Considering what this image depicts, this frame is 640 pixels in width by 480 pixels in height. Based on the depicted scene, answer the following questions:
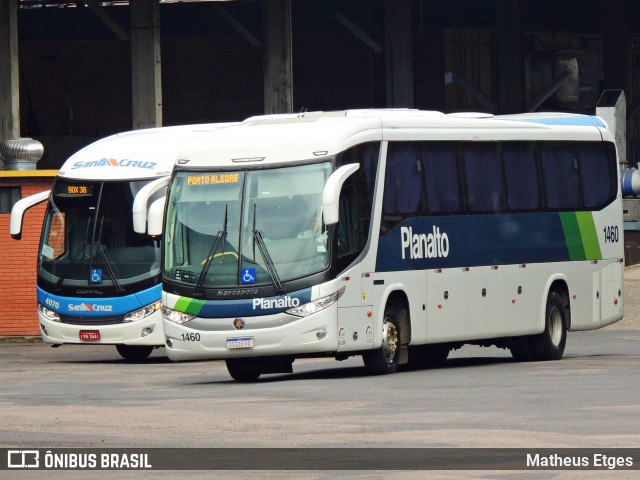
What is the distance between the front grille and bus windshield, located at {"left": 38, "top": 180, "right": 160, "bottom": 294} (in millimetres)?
416

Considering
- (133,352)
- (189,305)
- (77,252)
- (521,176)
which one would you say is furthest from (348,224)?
(133,352)

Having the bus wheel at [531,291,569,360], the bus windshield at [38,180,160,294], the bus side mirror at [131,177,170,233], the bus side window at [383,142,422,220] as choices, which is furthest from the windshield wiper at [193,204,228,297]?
the bus wheel at [531,291,569,360]

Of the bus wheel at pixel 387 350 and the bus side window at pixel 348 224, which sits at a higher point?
the bus side window at pixel 348 224

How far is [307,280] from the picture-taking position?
20.4 metres

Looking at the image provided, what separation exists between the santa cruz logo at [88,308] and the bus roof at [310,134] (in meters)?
4.89

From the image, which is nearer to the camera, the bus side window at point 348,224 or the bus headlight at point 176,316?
the bus side window at point 348,224

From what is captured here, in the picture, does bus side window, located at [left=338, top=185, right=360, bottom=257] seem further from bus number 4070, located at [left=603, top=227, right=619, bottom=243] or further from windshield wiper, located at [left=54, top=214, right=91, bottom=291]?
windshield wiper, located at [left=54, top=214, right=91, bottom=291]

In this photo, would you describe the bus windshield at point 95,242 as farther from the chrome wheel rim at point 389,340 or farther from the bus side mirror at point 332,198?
the bus side mirror at point 332,198

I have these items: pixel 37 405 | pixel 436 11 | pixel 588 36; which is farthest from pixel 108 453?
pixel 588 36

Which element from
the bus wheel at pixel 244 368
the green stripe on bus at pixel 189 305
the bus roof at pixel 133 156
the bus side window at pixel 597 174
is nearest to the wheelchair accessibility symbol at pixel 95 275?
the bus roof at pixel 133 156

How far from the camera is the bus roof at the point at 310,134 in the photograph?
2094 centimetres

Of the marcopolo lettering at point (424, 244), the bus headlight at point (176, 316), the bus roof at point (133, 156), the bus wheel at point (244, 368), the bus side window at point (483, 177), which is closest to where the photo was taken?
the bus headlight at point (176, 316)

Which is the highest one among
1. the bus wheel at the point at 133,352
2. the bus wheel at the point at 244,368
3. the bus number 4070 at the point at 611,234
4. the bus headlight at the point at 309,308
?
the bus number 4070 at the point at 611,234

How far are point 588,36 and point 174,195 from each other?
42.2 m
